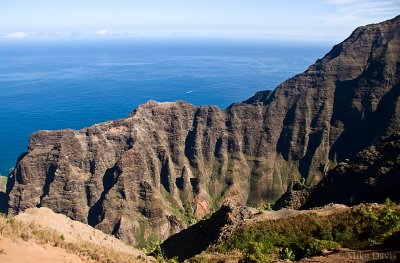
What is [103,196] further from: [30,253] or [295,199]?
[30,253]

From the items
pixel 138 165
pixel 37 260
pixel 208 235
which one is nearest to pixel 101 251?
pixel 37 260

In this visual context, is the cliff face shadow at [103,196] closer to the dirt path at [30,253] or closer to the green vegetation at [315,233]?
the green vegetation at [315,233]

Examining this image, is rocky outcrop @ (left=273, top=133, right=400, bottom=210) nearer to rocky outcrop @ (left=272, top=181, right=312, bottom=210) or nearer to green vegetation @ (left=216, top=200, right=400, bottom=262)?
rocky outcrop @ (left=272, top=181, right=312, bottom=210)

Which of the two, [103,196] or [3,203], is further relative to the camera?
[103,196]

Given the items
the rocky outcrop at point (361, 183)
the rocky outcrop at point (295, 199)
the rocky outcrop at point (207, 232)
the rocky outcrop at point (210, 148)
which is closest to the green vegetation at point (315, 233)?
the rocky outcrop at point (207, 232)

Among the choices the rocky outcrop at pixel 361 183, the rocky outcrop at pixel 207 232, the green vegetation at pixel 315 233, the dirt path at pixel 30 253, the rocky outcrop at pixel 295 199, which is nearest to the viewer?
the dirt path at pixel 30 253

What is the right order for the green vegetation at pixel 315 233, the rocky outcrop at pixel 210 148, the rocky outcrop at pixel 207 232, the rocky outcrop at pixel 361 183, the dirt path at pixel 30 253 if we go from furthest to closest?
the rocky outcrop at pixel 210 148 → the rocky outcrop at pixel 361 183 → the rocky outcrop at pixel 207 232 → the green vegetation at pixel 315 233 → the dirt path at pixel 30 253

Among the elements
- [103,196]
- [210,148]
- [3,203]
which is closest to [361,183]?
[103,196]
